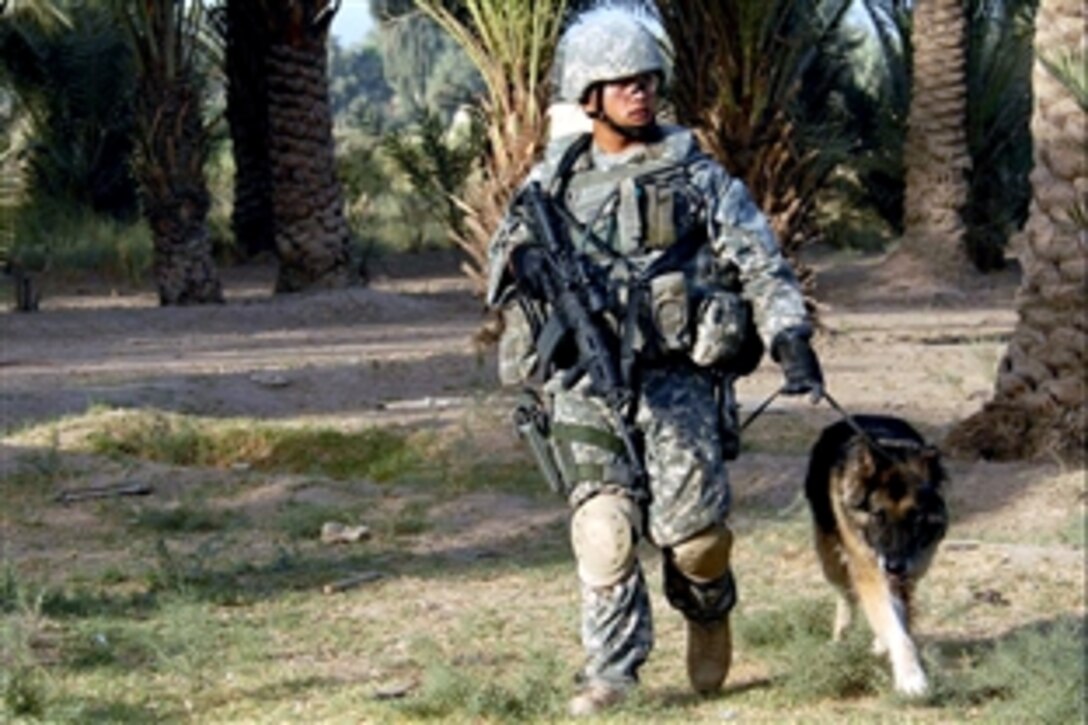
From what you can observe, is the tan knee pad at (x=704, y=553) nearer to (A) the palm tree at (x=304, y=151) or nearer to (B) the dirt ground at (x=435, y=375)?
(B) the dirt ground at (x=435, y=375)

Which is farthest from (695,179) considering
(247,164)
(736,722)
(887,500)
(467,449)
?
(247,164)

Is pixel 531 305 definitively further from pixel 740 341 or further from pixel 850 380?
pixel 850 380

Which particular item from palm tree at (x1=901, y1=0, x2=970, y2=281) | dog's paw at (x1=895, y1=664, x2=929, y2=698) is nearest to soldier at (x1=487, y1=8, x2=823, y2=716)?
dog's paw at (x1=895, y1=664, x2=929, y2=698)

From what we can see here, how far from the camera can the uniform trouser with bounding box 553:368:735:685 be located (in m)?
6.16

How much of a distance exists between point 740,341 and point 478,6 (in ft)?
29.1

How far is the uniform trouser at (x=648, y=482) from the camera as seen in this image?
6.16 m

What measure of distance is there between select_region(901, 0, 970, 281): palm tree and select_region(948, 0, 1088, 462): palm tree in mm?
9968

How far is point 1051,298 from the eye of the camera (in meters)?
10.5

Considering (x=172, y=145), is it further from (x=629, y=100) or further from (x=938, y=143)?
(x=629, y=100)

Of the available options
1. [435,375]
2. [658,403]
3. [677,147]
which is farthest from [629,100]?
[435,375]

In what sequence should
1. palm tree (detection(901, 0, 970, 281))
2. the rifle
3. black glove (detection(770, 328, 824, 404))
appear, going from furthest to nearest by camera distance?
palm tree (detection(901, 0, 970, 281)) < the rifle < black glove (detection(770, 328, 824, 404))

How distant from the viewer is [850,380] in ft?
44.7

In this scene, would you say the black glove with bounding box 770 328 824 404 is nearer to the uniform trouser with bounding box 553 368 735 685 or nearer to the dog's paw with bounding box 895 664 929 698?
the uniform trouser with bounding box 553 368 735 685

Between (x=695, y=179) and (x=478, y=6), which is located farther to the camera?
(x=478, y=6)
